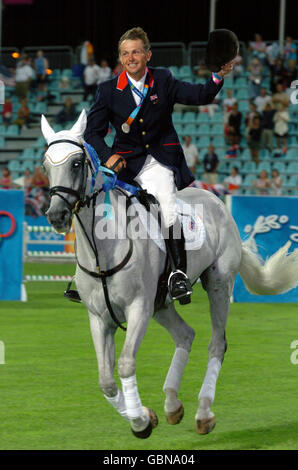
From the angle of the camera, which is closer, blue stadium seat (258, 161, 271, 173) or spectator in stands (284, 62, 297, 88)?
blue stadium seat (258, 161, 271, 173)

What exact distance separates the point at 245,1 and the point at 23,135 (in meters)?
7.97

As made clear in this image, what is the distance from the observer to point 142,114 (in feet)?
19.3

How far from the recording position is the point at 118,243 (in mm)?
5340

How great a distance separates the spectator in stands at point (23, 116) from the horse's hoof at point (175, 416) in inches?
790

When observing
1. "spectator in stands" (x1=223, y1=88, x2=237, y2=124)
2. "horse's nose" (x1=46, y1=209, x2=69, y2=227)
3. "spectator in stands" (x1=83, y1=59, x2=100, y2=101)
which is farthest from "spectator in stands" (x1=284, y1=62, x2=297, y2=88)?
"horse's nose" (x1=46, y1=209, x2=69, y2=227)

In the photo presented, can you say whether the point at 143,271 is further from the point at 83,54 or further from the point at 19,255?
the point at 83,54

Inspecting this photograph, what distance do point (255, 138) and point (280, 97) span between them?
4.34 feet

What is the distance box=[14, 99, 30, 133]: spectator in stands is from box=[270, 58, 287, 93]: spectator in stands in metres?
7.21

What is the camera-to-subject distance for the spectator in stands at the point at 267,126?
20984 mm

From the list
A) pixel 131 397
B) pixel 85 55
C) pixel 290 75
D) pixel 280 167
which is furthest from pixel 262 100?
pixel 131 397

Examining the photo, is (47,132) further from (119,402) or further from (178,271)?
(119,402)

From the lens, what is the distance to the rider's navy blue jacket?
5.84 meters
